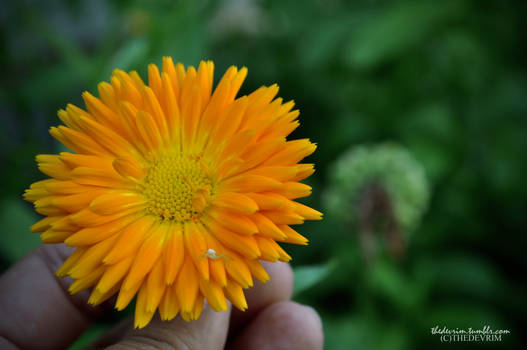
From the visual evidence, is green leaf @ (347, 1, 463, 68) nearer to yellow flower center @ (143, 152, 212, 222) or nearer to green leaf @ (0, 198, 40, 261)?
yellow flower center @ (143, 152, 212, 222)

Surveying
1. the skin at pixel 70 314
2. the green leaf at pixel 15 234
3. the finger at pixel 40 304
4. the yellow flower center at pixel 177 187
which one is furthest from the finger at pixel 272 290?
the green leaf at pixel 15 234

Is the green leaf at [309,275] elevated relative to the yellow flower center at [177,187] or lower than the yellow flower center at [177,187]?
lower

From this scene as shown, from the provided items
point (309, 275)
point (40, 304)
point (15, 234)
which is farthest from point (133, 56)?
point (309, 275)

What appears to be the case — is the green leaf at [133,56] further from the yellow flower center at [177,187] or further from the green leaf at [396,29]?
the green leaf at [396,29]

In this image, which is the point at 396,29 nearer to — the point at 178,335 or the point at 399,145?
the point at 399,145

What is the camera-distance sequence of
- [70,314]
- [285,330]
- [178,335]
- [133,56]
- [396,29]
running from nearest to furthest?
1. [178,335]
2. [285,330]
3. [70,314]
4. [133,56]
5. [396,29]

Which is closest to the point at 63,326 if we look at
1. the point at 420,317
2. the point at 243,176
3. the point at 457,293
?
the point at 243,176
